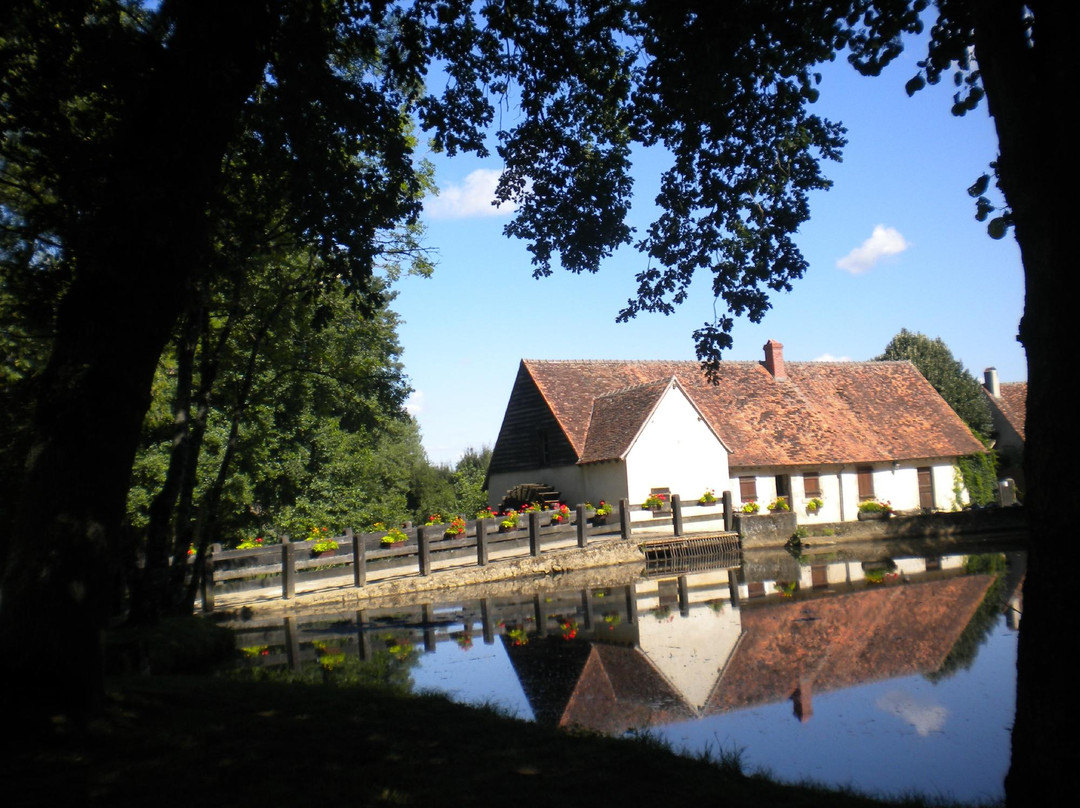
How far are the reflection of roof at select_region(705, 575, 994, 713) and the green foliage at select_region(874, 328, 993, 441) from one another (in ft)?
95.9

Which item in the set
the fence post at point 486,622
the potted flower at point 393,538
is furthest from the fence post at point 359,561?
the fence post at point 486,622

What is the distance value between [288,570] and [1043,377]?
17.8 metres

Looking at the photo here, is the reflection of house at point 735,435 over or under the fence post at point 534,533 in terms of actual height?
over

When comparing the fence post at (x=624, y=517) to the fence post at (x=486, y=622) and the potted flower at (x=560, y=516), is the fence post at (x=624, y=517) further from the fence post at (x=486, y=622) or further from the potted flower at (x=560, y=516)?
the fence post at (x=486, y=622)

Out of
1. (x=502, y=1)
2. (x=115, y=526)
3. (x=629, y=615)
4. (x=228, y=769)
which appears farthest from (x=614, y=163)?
(x=629, y=615)

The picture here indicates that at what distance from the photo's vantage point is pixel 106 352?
5.91 m

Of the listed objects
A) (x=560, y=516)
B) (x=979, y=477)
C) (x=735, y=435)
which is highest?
(x=735, y=435)

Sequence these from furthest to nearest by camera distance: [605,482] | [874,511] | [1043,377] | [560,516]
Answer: [874,511]
[605,482]
[560,516]
[1043,377]

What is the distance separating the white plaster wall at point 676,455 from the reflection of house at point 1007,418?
18520mm

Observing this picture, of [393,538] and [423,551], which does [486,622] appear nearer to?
[423,551]

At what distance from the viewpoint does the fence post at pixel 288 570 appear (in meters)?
19.5

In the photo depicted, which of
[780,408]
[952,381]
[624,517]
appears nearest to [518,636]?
[624,517]

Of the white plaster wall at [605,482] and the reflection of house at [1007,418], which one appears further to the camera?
the reflection of house at [1007,418]

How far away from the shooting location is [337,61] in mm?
10781
